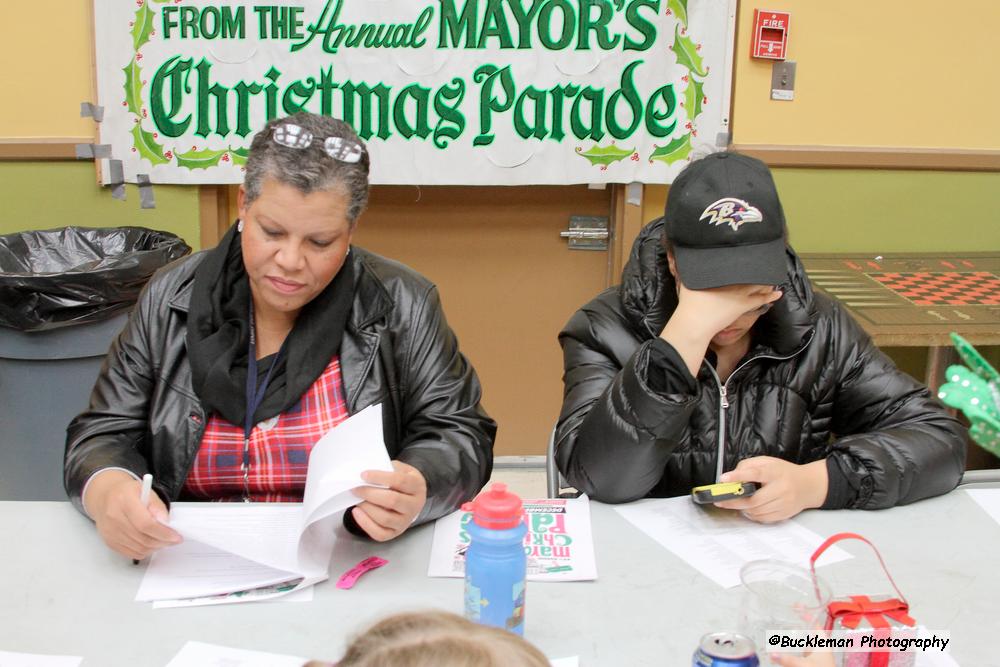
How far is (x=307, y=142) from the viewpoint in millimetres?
1524

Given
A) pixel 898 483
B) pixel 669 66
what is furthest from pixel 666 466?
pixel 669 66

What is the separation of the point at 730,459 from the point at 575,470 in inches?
13.0

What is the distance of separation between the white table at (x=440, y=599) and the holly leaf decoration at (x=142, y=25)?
1.94 metres

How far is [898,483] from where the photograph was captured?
1.58 metres

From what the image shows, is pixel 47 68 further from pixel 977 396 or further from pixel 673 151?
pixel 977 396

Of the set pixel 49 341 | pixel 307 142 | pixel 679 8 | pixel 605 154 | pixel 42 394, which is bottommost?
pixel 42 394

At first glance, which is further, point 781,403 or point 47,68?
point 47,68

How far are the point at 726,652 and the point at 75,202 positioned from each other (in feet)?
9.26

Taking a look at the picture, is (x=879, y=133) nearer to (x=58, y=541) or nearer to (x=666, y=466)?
(x=666, y=466)

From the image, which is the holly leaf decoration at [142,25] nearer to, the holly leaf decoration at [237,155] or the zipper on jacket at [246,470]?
the holly leaf decoration at [237,155]

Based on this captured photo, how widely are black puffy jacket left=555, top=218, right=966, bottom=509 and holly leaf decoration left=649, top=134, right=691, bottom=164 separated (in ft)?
4.72

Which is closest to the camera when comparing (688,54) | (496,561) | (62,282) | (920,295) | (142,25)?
(496,561)

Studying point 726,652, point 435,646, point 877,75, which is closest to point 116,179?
point 877,75

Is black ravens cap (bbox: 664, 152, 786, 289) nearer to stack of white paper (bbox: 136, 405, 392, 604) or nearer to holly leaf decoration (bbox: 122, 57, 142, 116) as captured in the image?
stack of white paper (bbox: 136, 405, 392, 604)
